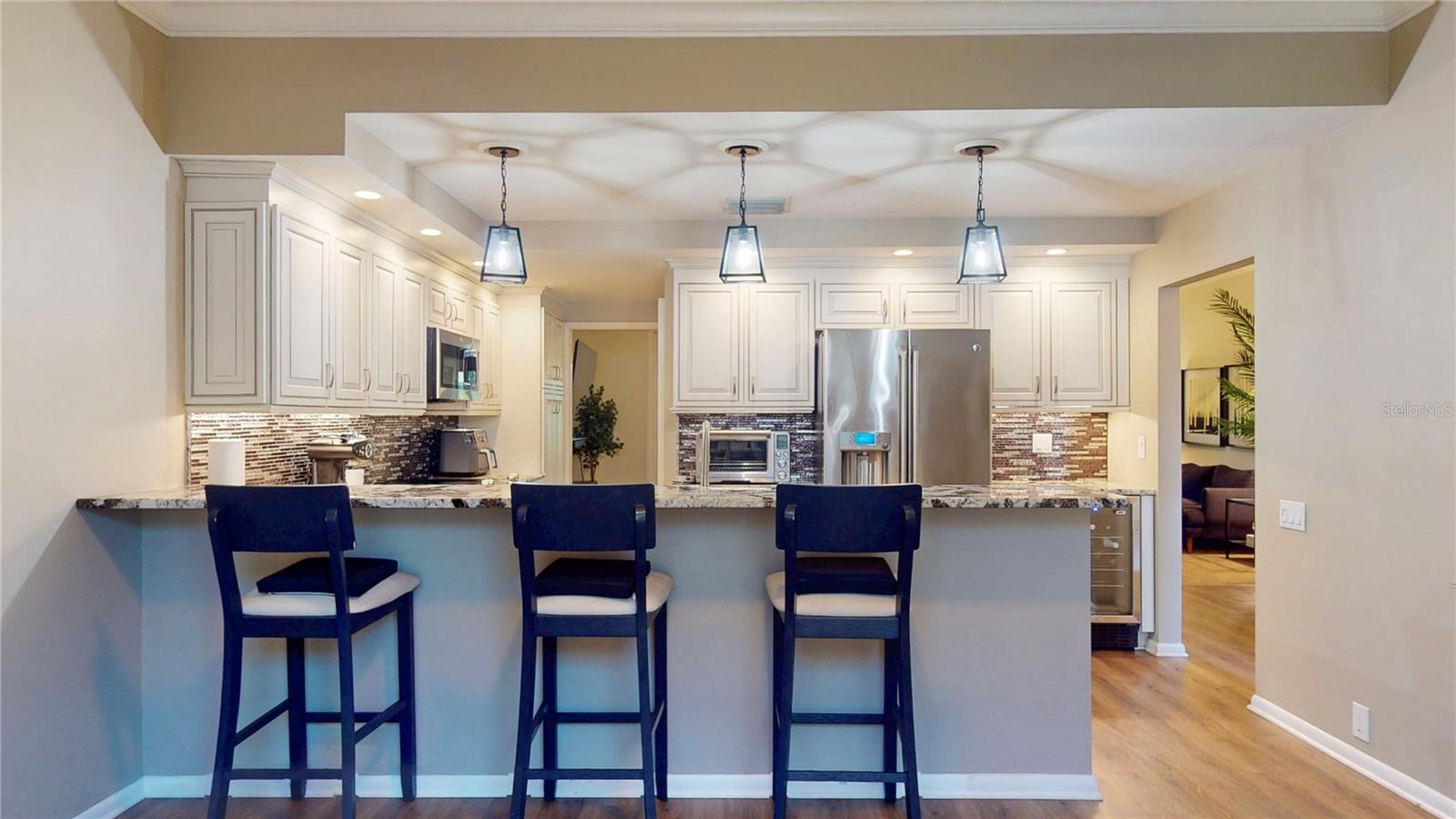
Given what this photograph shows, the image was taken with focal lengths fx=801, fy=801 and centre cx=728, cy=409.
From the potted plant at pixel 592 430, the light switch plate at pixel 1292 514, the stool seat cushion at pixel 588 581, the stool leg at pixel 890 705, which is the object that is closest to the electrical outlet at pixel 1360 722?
the light switch plate at pixel 1292 514

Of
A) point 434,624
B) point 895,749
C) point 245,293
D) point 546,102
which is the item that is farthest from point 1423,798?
point 245,293

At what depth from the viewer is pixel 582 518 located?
222 cm

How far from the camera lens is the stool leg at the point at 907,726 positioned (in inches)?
88.9

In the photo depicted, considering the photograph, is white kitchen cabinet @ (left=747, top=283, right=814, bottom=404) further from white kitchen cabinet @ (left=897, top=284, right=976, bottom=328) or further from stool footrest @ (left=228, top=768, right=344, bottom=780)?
stool footrest @ (left=228, top=768, right=344, bottom=780)

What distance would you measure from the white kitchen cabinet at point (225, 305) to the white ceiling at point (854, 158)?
0.64m

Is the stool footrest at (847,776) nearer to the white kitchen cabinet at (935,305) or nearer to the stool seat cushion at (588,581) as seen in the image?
the stool seat cushion at (588,581)

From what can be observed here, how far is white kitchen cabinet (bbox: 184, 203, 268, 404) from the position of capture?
2918 millimetres

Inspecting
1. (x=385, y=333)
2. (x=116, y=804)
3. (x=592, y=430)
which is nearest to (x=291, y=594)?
(x=116, y=804)

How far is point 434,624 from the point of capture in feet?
8.95

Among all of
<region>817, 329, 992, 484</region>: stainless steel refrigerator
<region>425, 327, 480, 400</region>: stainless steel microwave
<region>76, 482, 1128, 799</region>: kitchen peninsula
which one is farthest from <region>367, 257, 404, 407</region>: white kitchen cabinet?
<region>817, 329, 992, 484</region>: stainless steel refrigerator

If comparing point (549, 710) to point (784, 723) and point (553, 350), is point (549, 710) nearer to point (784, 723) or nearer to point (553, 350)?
point (784, 723)

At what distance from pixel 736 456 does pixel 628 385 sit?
3.77 m

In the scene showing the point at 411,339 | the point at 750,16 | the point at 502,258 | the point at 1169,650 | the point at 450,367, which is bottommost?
the point at 1169,650

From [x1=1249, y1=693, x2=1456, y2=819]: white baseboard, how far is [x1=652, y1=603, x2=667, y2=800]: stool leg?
2453mm
